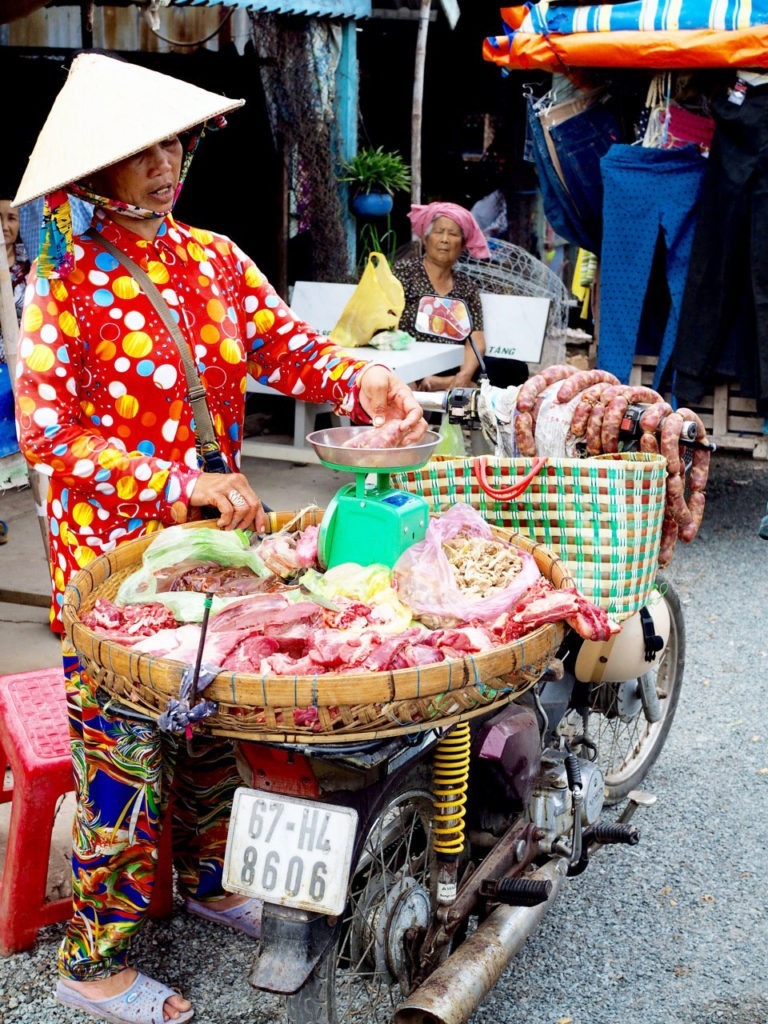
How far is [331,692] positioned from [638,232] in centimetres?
544

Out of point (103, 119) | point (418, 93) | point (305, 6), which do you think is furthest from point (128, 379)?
point (418, 93)

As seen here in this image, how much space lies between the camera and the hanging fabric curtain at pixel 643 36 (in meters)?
5.71

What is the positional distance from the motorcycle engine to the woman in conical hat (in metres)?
0.91

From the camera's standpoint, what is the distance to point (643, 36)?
5.94 meters

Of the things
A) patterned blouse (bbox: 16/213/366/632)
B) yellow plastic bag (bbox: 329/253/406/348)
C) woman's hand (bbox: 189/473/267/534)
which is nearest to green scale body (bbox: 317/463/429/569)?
woman's hand (bbox: 189/473/267/534)

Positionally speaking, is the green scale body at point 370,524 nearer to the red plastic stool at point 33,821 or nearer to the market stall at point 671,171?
the red plastic stool at point 33,821

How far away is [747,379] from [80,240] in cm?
469

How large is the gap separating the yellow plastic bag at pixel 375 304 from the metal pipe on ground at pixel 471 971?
16.0 ft

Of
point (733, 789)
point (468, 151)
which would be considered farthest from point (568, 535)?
point (468, 151)

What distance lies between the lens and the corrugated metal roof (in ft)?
21.5

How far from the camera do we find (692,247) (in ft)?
20.9

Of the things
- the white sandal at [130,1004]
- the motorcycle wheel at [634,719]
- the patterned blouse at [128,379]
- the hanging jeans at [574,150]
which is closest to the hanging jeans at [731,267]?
the hanging jeans at [574,150]

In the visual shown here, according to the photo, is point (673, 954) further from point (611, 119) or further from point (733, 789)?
point (611, 119)

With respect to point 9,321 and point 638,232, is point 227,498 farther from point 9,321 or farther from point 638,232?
A: point 638,232
